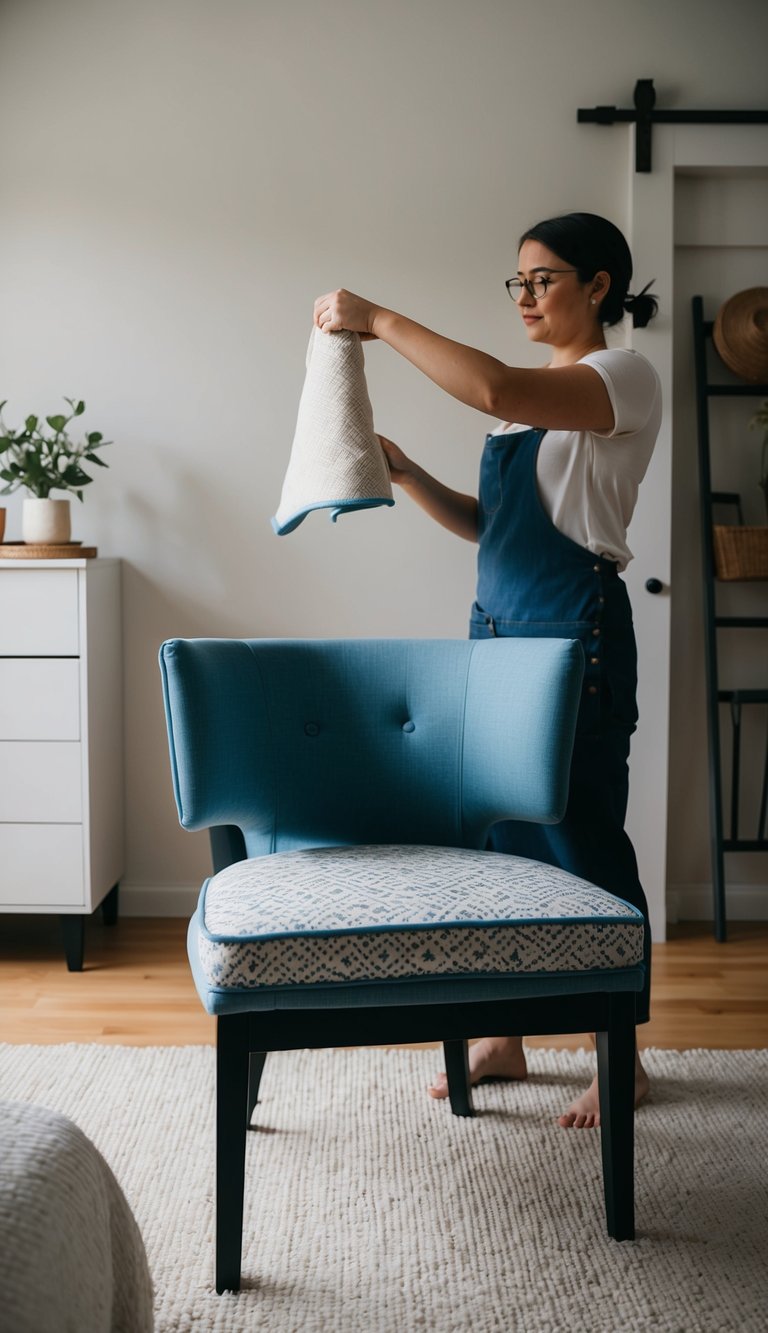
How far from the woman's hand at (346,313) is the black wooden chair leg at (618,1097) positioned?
3.32 feet

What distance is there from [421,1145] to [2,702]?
1416mm

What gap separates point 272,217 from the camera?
287 centimetres

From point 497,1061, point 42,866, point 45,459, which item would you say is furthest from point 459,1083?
point 45,459

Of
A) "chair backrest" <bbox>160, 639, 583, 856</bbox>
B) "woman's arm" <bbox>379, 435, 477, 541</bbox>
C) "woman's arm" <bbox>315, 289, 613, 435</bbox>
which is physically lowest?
"chair backrest" <bbox>160, 639, 583, 856</bbox>

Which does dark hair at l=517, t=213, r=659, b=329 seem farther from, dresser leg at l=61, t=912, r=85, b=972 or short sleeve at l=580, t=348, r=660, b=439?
dresser leg at l=61, t=912, r=85, b=972

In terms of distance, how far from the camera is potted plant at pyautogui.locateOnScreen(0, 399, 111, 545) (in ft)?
8.79

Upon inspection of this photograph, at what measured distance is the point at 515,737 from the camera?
1.64 m

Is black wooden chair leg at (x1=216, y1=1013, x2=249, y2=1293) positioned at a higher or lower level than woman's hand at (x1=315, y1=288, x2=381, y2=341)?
lower

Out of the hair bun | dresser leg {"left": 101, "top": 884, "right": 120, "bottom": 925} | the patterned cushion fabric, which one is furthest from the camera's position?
dresser leg {"left": 101, "top": 884, "right": 120, "bottom": 925}

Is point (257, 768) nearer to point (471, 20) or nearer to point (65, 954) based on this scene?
point (65, 954)

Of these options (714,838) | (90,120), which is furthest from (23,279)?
(714,838)

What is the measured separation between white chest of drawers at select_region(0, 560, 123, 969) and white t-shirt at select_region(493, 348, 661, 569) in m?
1.21

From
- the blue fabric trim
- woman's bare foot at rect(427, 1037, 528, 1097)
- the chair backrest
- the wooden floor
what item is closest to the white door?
the wooden floor

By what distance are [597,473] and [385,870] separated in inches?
29.1
